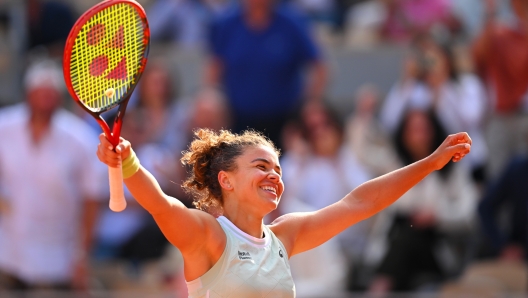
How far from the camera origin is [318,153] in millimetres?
9047

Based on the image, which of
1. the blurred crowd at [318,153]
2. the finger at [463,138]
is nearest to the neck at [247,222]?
the finger at [463,138]

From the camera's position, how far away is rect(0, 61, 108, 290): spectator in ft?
27.6

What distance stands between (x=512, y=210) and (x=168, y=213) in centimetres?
508

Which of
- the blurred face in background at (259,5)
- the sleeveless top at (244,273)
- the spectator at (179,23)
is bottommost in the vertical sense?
the sleeveless top at (244,273)

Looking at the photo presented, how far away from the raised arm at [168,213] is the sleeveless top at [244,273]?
0.26 ft

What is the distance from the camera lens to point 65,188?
8.51 metres

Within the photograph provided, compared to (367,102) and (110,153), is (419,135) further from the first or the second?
(110,153)

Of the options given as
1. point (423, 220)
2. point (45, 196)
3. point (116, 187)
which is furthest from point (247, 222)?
point (45, 196)

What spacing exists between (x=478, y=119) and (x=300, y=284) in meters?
2.33

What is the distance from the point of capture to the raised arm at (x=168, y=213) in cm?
360

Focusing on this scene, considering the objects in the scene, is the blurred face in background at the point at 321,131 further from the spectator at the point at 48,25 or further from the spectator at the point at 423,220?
the spectator at the point at 48,25

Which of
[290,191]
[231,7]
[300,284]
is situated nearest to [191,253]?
[300,284]

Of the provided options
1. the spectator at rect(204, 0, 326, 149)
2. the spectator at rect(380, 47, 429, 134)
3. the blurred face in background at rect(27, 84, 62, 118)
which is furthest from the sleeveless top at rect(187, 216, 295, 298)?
the spectator at rect(204, 0, 326, 149)

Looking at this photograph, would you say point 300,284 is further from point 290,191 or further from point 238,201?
point 238,201
